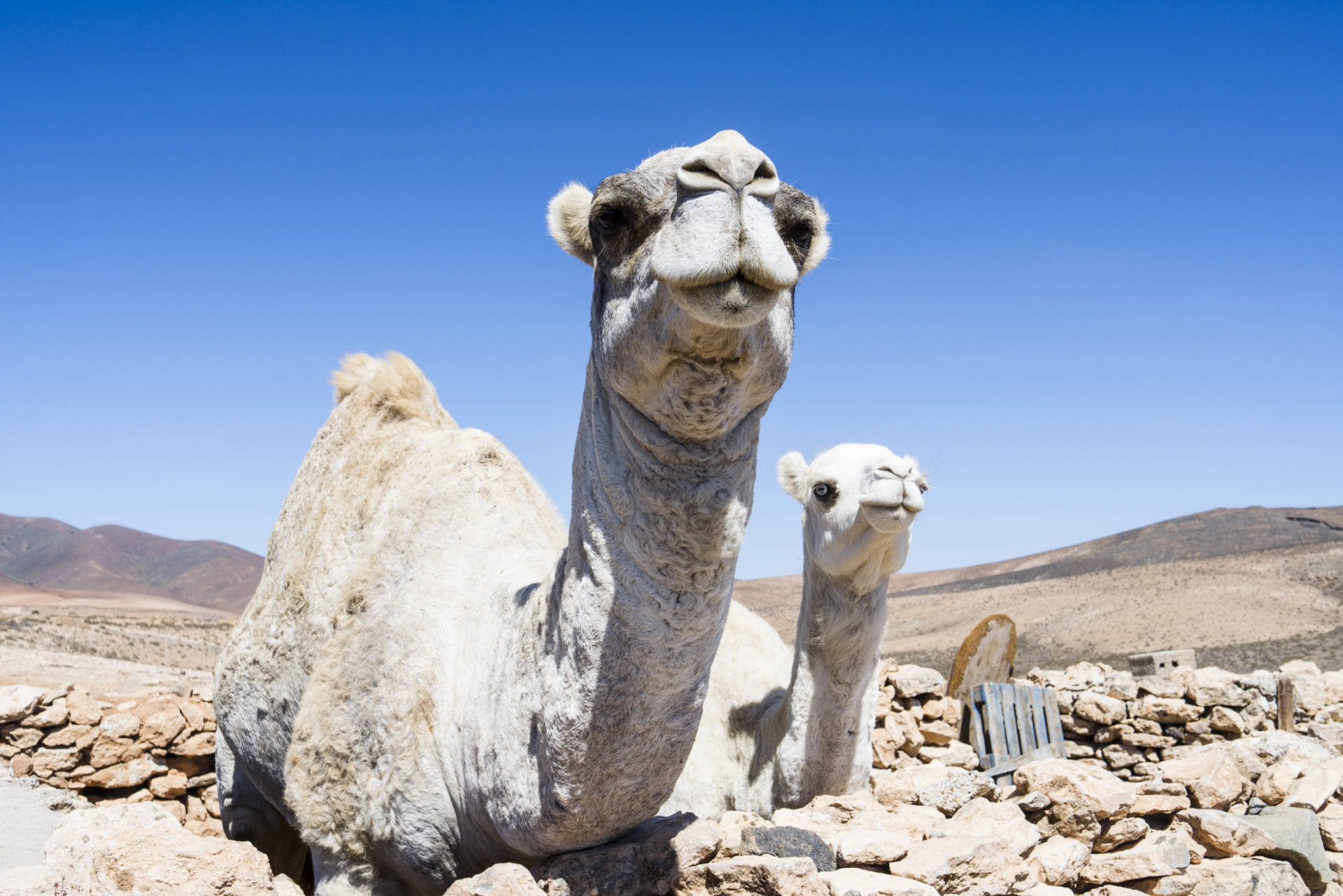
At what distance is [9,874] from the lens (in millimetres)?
2553

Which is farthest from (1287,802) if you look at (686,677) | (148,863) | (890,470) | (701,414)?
(148,863)

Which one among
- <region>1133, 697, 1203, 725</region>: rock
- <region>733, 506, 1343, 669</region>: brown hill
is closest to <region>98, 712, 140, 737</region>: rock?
<region>1133, 697, 1203, 725</region>: rock

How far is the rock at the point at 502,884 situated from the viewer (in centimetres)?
266

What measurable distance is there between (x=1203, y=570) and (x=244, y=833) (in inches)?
1581

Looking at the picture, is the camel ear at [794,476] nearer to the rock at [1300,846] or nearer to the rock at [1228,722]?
the rock at [1300,846]

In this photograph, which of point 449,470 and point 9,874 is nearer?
point 9,874

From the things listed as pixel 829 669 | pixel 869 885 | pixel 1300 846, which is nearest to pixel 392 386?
pixel 829 669

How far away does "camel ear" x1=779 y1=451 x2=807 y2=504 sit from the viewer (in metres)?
5.39

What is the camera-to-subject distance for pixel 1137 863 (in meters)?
3.90

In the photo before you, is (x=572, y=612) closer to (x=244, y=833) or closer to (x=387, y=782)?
(x=387, y=782)

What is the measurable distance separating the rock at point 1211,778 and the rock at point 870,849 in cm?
220

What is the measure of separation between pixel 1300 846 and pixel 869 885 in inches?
113

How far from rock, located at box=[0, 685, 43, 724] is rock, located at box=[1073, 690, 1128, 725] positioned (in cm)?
776

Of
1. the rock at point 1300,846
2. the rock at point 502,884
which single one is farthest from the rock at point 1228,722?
the rock at point 502,884
